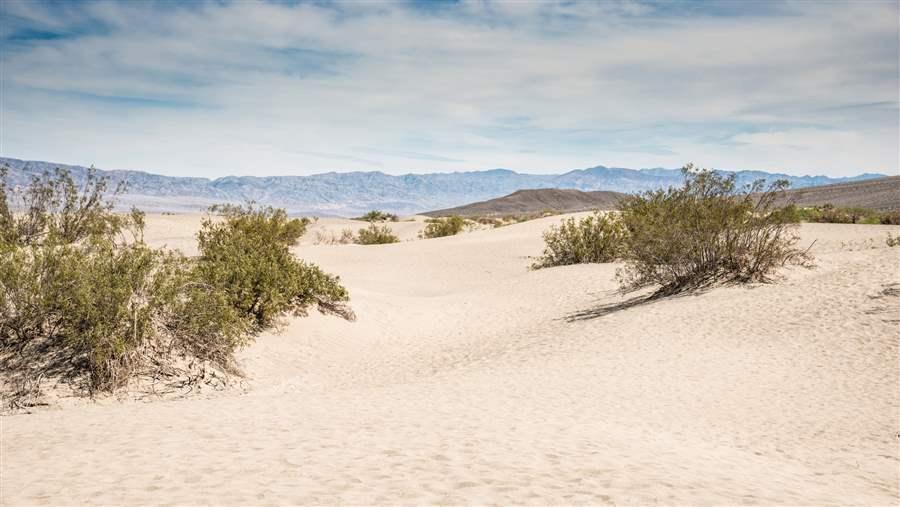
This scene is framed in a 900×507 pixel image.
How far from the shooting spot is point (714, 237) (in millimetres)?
16109

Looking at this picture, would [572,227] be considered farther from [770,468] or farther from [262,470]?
[262,470]

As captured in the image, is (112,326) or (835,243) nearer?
(112,326)

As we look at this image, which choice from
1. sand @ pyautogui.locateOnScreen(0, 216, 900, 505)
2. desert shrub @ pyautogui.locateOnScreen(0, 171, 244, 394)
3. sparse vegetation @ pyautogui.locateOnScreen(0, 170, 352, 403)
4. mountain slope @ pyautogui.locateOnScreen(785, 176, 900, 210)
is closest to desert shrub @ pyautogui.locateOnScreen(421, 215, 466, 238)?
sand @ pyautogui.locateOnScreen(0, 216, 900, 505)

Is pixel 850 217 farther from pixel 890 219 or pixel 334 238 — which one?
pixel 334 238

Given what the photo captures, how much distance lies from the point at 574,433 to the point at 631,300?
1079 cm

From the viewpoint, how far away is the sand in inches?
206

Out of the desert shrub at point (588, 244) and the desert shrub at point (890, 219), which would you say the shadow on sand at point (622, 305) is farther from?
the desert shrub at point (890, 219)

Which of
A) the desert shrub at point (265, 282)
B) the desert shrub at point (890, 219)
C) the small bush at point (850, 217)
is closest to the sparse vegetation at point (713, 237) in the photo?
the desert shrub at point (265, 282)

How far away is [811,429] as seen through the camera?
7.51 metres

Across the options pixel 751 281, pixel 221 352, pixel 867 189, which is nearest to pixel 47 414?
pixel 221 352

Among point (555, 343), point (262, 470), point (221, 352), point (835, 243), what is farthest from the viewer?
point (835, 243)

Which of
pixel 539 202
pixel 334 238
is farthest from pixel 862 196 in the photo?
pixel 539 202

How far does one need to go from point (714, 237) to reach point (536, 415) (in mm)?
10497

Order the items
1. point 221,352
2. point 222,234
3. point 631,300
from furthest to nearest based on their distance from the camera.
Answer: point 222,234 < point 631,300 < point 221,352
